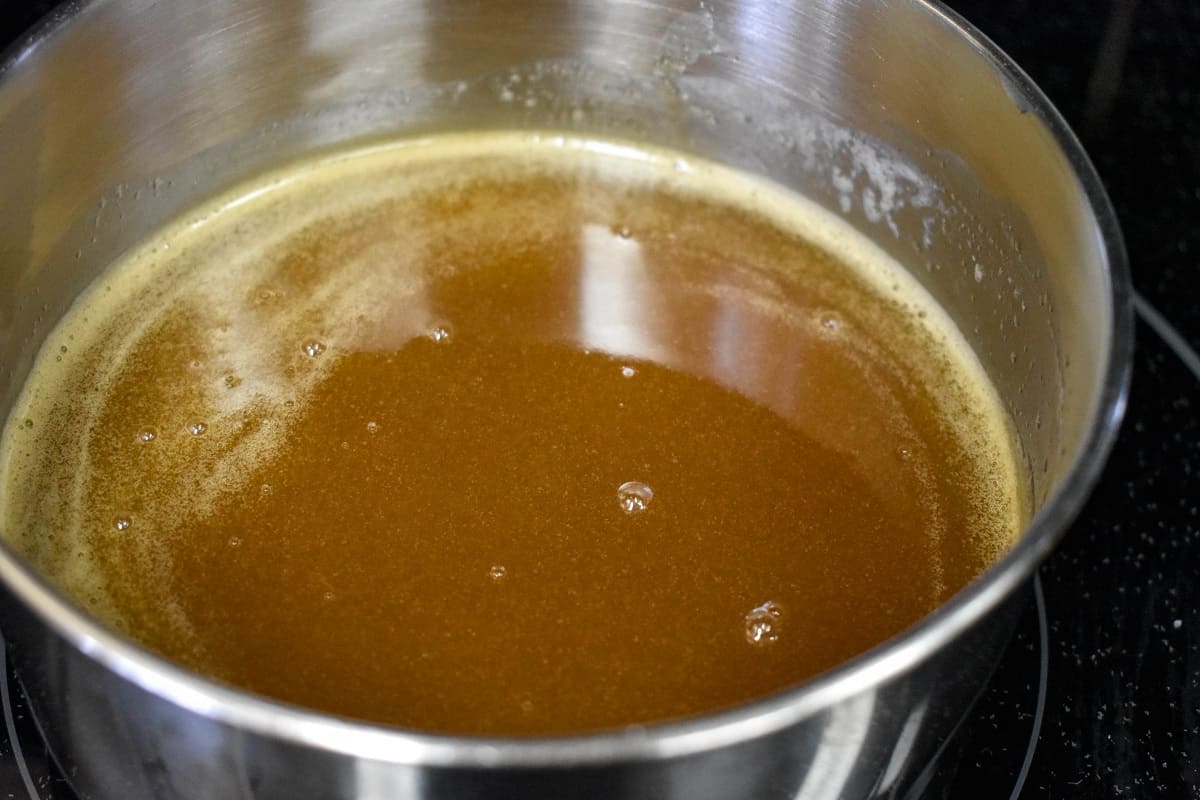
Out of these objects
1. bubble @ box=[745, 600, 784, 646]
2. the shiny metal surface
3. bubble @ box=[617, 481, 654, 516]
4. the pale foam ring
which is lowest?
bubble @ box=[745, 600, 784, 646]

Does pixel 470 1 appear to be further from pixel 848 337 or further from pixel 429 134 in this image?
pixel 848 337

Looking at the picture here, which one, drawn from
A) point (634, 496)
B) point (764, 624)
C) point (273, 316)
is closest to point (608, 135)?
point (273, 316)

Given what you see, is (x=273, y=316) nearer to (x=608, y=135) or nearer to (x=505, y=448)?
(x=505, y=448)

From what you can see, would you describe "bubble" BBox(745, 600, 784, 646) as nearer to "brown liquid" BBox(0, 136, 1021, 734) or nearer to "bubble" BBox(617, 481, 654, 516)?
"brown liquid" BBox(0, 136, 1021, 734)

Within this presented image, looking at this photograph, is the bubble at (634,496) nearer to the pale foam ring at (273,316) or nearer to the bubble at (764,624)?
the bubble at (764,624)

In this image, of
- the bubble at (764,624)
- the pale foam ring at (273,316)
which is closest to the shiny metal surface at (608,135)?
the pale foam ring at (273,316)

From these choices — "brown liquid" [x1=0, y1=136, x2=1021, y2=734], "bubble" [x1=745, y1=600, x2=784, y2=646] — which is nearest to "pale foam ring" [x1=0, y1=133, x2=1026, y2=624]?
"brown liquid" [x1=0, y1=136, x2=1021, y2=734]
